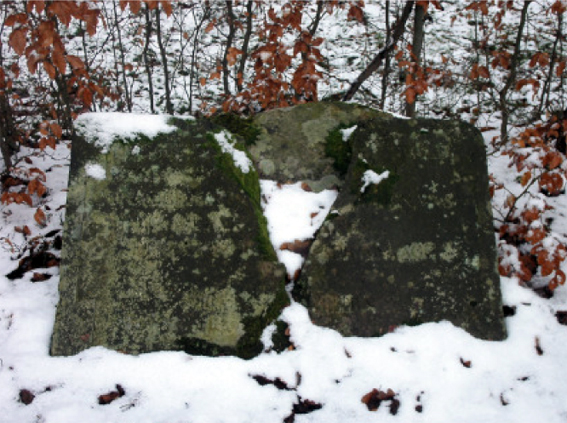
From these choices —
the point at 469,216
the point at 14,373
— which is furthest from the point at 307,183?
the point at 14,373

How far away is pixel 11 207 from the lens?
3484mm

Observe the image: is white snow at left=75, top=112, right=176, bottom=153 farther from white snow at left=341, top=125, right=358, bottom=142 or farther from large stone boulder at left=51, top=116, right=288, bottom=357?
white snow at left=341, top=125, right=358, bottom=142

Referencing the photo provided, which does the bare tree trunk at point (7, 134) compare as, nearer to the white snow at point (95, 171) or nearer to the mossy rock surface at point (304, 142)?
the white snow at point (95, 171)

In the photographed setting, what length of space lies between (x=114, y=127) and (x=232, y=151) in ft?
2.48

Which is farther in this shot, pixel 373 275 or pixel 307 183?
pixel 307 183

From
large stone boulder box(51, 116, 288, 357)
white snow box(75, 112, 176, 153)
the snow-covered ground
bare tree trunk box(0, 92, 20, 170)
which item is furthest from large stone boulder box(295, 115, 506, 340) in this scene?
bare tree trunk box(0, 92, 20, 170)

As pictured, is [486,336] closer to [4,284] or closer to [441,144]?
[441,144]

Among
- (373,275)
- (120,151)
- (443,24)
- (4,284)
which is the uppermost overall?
(443,24)

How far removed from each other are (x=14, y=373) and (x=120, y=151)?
1328 mm

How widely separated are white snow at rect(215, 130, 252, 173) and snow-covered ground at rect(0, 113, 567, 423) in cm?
73

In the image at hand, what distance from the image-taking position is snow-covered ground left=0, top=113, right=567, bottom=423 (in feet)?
6.25

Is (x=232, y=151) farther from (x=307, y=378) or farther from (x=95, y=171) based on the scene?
(x=307, y=378)

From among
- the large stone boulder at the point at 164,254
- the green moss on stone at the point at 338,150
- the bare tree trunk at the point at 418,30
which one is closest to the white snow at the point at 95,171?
the large stone boulder at the point at 164,254

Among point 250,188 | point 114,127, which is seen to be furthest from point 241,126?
point 114,127
